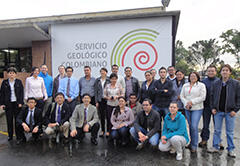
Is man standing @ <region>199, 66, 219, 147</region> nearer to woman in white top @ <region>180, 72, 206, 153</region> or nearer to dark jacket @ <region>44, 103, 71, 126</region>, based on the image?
woman in white top @ <region>180, 72, 206, 153</region>

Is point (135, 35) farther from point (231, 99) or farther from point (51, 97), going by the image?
point (231, 99)

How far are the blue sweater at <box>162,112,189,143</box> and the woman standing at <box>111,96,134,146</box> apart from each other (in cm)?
86

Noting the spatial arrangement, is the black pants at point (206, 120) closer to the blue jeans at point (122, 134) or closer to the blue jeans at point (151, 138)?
the blue jeans at point (151, 138)

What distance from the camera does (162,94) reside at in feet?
13.1

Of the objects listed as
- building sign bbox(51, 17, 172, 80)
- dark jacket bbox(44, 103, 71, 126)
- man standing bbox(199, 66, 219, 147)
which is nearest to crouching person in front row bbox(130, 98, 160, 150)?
man standing bbox(199, 66, 219, 147)

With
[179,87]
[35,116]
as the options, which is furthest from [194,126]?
[35,116]

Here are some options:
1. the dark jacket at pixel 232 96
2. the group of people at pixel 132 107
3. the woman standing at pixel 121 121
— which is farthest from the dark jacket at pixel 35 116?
the dark jacket at pixel 232 96

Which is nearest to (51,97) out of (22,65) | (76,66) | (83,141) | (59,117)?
(59,117)

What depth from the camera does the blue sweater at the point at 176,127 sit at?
337 cm

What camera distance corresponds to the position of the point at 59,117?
4250 mm

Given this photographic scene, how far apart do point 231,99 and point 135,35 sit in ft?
15.5

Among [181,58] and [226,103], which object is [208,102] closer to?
[226,103]

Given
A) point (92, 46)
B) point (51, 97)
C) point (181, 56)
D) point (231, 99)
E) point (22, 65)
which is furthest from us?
point (181, 56)

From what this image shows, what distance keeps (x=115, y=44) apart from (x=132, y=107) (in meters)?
3.82
